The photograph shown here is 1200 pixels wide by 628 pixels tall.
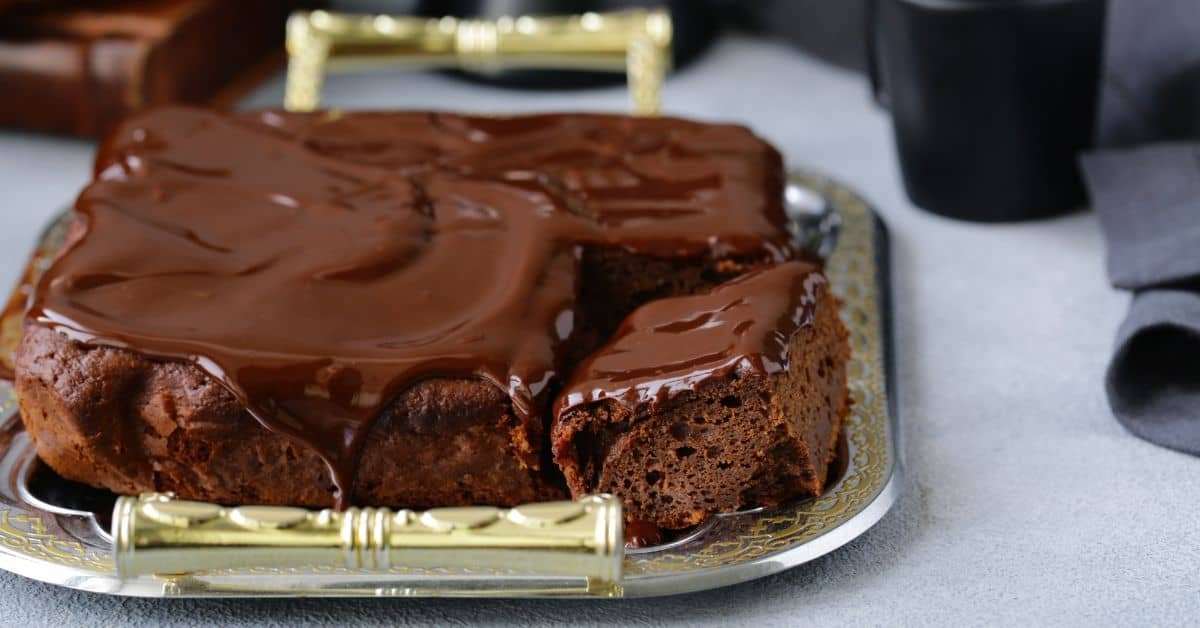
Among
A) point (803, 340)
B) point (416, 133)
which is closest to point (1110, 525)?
point (803, 340)

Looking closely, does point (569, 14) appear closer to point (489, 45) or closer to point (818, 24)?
point (489, 45)

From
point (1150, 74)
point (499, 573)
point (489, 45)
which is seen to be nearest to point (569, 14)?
point (489, 45)

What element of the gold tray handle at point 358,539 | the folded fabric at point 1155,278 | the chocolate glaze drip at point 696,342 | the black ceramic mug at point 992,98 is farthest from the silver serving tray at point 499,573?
Answer: the black ceramic mug at point 992,98

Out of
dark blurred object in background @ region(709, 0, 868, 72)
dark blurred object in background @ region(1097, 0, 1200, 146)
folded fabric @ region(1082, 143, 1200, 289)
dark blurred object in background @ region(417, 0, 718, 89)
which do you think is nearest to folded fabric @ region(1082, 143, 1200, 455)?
folded fabric @ region(1082, 143, 1200, 289)

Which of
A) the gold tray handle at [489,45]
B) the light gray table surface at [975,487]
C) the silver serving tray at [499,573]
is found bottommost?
the light gray table surface at [975,487]

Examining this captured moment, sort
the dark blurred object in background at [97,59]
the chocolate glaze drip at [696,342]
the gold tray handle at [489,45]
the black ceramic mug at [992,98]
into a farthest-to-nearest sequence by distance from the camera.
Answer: the dark blurred object in background at [97,59] → the gold tray handle at [489,45] → the black ceramic mug at [992,98] → the chocolate glaze drip at [696,342]

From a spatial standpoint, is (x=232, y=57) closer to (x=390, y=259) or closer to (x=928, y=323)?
(x=390, y=259)

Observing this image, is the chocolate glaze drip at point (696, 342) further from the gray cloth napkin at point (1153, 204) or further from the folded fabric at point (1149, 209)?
the folded fabric at point (1149, 209)
